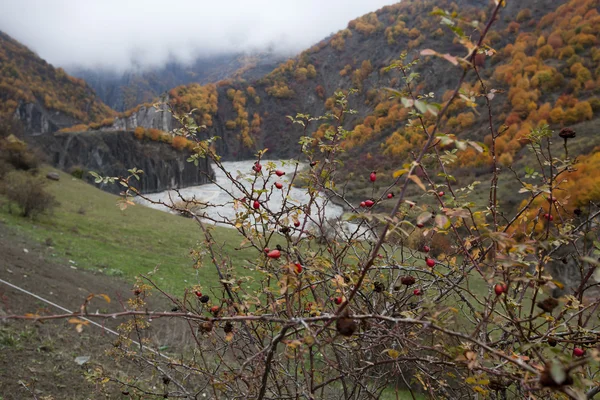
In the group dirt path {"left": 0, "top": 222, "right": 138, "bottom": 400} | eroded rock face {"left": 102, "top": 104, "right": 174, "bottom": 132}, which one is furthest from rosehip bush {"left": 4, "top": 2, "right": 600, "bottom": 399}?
eroded rock face {"left": 102, "top": 104, "right": 174, "bottom": 132}

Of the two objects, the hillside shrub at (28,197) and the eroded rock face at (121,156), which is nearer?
the hillside shrub at (28,197)

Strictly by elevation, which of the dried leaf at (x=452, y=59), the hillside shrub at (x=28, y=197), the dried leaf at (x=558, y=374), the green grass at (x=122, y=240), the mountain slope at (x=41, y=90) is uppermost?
the mountain slope at (x=41, y=90)

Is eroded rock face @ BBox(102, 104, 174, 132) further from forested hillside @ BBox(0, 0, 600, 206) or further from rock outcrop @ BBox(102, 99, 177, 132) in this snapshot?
forested hillside @ BBox(0, 0, 600, 206)

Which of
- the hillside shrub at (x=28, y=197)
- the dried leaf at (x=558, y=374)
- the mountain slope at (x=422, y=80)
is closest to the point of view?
the dried leaf at (x=558, y=374)

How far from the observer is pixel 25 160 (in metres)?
25.7

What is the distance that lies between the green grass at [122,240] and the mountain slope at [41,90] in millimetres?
56863

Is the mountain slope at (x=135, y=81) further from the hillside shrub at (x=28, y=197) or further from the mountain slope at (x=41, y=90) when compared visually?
the hillside shrub at (x=28, y=197)

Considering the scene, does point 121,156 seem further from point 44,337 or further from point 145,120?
point 44,337

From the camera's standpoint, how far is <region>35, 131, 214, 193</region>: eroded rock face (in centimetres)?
4322

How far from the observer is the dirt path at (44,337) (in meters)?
4.03

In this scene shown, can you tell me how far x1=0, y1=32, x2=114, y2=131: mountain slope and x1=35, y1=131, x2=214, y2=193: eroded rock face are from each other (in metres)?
28.3

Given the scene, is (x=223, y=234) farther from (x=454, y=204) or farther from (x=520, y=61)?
(x=520, y=61)

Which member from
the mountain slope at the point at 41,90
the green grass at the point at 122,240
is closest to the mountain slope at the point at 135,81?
the mountain slope at the point at 41,90

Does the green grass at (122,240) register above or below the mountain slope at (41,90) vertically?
below
